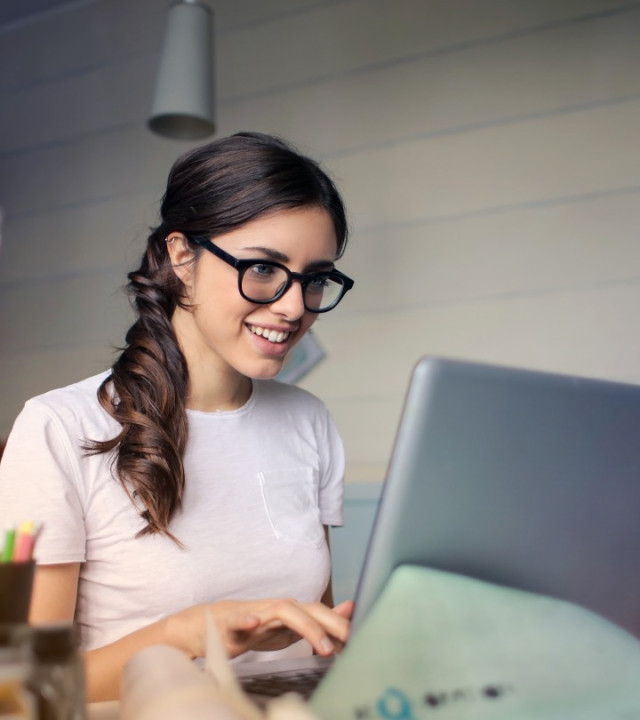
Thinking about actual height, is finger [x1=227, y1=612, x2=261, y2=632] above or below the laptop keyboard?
above

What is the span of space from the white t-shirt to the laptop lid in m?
0.65

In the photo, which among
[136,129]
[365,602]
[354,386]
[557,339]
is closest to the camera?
[365,602]

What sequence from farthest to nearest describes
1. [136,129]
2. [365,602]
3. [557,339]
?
[136,129], [557,339], [365,602]

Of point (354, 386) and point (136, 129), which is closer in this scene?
point (354, 386)

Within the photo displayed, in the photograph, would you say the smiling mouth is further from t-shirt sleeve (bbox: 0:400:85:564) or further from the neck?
t-shirt sleeve (bbox: 0:400:85:564)

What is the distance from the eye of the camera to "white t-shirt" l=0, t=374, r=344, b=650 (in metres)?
1.11

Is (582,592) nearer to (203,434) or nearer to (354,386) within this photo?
(203,434)

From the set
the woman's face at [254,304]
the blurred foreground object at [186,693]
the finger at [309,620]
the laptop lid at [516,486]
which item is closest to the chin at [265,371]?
the woman's face at [254,304]

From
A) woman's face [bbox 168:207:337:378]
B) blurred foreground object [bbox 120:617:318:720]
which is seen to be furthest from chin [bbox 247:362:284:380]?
blurred foreground object [bbox 120:617:318:720]

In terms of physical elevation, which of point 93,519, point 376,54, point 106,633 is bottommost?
point 106,633

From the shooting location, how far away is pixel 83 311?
9.61ft

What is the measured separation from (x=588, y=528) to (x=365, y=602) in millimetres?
205

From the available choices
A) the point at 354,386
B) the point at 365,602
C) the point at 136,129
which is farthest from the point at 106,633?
the point at 136,129

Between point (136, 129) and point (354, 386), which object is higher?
point (136, 129)
